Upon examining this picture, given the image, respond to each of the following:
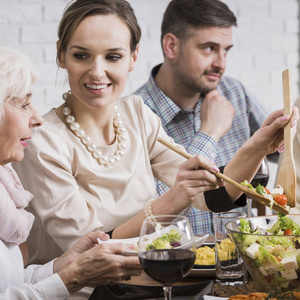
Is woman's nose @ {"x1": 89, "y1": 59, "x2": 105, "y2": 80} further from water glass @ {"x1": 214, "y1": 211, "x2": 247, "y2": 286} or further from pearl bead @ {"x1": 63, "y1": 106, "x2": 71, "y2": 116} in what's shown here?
water glass @ {"x1": 214, "y1": 211, "x2": 247, "y2": 286}

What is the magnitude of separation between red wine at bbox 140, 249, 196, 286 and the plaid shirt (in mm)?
1269

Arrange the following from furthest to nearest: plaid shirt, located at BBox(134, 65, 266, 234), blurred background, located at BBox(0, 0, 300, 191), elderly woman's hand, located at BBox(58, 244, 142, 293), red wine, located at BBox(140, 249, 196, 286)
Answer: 1. blurred background, located at BBox(0, 0, 300, 191)
2. plaid shirt, located at BBox(134, 65, 266, 234)
3. elderly woman's hand, located at BBox(58, 244, 142, 293)
4. red wine, located at BBox(140, 249, 196, 286)

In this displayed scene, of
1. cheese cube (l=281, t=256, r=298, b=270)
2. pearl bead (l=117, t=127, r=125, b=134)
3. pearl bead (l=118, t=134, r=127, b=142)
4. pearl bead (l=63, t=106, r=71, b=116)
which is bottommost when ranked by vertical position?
cheese cube (l=281, t=256, r=298, b=270)

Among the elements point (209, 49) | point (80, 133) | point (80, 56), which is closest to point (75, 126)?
point (80, 133)

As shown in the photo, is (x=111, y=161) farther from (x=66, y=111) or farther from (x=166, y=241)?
(x=166, y=241)

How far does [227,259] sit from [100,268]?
301 mm

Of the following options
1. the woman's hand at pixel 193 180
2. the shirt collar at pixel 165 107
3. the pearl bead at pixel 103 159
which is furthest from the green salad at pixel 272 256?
the shirt collar at pixel 165 107

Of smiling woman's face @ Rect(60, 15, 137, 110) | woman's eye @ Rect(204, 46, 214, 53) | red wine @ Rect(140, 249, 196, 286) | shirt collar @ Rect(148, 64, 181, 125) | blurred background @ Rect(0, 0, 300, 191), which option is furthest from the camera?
blurred background @ Rect(0, 0, 300, 191)

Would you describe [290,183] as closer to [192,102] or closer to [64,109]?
[64,109]

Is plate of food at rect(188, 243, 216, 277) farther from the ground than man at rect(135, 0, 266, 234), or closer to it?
closer to it

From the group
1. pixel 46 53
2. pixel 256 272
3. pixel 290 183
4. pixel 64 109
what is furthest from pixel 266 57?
pixel 256 272

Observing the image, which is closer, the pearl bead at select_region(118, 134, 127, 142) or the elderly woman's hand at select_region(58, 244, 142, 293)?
the elderly woman's hand at select_region(58, 244, 142, 293)

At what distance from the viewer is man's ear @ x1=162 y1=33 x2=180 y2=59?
8.87 ft

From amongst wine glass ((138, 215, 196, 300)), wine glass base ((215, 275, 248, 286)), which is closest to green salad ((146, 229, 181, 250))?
wine glass ((138, 215, 196, 300))
